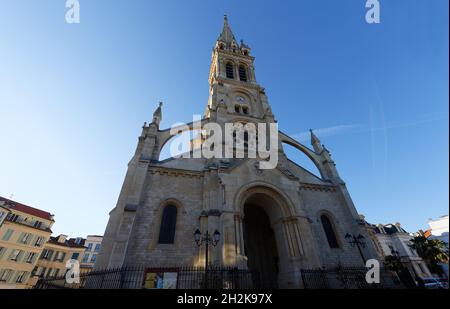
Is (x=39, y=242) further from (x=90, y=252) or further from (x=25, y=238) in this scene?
(x=90, y=252)

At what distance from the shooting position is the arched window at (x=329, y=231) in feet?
50.5

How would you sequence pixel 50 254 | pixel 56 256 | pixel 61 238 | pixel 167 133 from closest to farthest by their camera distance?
pixel 167 133 < pixel 50 254 < pixel 56 256 < pixel 61 238

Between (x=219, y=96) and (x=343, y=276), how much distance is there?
62.4 ft

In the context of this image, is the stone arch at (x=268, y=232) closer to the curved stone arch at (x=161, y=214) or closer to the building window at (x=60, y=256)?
the curved stone arch at (x=161, y=214)

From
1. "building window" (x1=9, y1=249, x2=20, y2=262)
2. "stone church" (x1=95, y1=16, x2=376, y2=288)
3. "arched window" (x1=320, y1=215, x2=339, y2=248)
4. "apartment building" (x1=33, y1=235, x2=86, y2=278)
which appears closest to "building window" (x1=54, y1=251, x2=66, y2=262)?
"apartment building" (x1=33, y1=235, x2=86, y2=278)

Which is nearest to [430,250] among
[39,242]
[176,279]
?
[176,279]

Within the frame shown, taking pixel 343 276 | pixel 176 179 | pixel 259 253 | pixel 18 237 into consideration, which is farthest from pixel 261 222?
pixel 18 237

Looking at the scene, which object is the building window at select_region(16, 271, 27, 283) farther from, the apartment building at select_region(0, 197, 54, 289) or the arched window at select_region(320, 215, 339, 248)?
the arched window at select_region(320, 215, 339, 248)

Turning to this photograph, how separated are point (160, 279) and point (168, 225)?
314cm

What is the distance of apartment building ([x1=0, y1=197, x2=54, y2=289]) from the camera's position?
24.8 m

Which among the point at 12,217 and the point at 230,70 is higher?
the point at 230,70

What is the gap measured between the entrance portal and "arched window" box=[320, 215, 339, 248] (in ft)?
13.7

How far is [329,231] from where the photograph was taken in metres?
16.0

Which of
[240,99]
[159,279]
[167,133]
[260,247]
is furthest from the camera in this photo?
[240,99]
